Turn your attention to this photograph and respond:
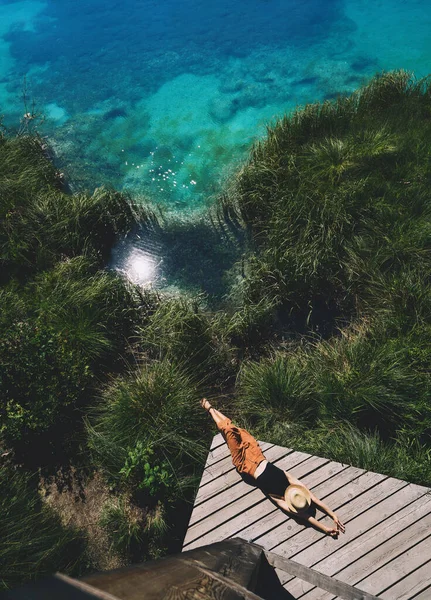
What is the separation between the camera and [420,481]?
4629 millimetres

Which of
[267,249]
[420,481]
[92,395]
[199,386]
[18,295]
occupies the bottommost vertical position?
[420,481]

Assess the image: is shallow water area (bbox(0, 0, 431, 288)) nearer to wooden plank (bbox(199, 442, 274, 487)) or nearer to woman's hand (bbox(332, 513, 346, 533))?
wooden plank (bbox(199, 442, 274, 487))

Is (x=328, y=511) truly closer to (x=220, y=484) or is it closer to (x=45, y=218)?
(x=220, y=484)

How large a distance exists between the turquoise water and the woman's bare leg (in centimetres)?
344

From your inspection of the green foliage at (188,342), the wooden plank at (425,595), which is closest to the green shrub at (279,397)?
the green foliage at (188,342)

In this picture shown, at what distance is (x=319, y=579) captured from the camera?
132 inches

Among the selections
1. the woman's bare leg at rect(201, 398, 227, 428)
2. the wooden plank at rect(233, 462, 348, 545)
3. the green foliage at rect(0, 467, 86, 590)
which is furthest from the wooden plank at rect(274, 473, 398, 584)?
the green foliage at rect(0, 467, 86, 590)

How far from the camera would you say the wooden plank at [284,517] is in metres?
3.99

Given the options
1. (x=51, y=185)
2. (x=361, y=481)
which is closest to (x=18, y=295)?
(x=51, y=185)

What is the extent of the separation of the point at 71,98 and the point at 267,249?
5.79 metres

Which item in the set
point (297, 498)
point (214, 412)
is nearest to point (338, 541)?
point (297, 498)

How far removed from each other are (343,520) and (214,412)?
1759 mm

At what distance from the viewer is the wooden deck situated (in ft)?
12.2

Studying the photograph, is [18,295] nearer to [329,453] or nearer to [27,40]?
[329,453]
